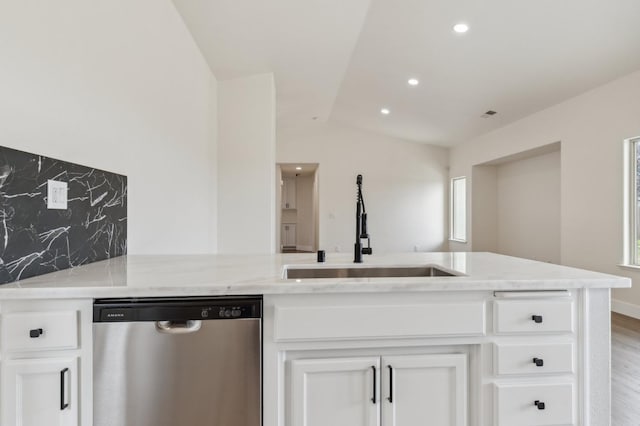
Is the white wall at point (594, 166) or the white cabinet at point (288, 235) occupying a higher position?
the white wall at point (594, 166)

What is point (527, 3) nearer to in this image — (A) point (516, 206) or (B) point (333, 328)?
(B) point (333, 328)

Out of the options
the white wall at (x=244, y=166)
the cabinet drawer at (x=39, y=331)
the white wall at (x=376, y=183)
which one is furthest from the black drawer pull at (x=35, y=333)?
the white wall at (x=376, y=183)

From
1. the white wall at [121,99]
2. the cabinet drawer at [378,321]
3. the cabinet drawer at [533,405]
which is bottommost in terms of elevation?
the cabinet drawer at [533,405]

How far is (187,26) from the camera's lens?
2928 millimetres

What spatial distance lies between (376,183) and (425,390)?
22.1 ft

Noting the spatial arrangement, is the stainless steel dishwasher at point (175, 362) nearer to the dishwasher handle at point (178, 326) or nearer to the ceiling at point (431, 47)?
the dishwasher handle at point (178, 326)

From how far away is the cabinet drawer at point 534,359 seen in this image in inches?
46.2

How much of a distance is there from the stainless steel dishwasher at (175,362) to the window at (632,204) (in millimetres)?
4438

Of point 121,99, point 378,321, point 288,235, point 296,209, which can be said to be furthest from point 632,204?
point 288,235

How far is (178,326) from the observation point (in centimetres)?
109

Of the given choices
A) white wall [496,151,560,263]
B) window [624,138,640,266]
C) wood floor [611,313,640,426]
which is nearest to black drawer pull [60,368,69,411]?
wood floor [611,313,640,426]

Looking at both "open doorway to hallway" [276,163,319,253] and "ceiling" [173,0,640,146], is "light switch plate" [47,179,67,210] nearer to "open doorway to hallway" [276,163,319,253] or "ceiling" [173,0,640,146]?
"ceiling" [173,0,640,146]

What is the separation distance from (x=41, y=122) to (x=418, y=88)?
4564mm

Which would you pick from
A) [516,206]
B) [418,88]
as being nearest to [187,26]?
[418,88]
